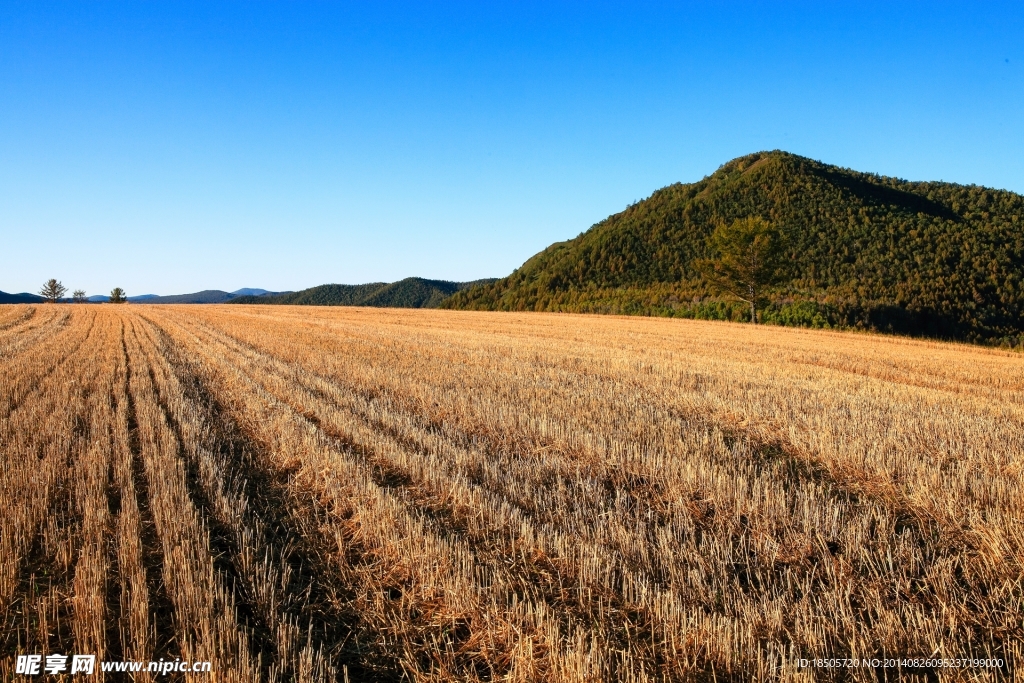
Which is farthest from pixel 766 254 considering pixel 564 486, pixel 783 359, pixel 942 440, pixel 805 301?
pixel 564 486

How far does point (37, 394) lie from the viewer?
9914 mm

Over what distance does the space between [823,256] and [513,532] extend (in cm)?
6059

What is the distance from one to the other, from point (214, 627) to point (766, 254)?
40.7 metres

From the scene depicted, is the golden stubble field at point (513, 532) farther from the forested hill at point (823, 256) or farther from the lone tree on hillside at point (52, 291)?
the lone tree on hillside at point (52, 291)

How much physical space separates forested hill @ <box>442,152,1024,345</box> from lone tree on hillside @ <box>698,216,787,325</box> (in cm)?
252

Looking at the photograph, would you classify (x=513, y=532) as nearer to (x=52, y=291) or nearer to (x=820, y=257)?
(x=820, y=257)

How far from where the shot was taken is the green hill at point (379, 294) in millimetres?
149500

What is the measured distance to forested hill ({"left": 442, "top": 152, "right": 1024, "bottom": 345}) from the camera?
40.1 metres

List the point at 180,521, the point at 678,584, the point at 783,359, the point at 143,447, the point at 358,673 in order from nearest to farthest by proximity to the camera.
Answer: the point at 358,673
the point at 678,584
the point at 180,521
the point at 143,447
the point at 783,359

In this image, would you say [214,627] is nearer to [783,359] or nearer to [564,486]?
[564,486]

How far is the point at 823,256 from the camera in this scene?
55.8m

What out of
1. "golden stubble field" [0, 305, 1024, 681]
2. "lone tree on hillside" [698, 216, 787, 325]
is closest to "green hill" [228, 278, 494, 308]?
"lone tree on hillside" [698, 216, 787, 325]

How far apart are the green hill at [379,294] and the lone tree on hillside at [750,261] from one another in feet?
357

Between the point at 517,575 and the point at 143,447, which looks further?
the point at 143,447
